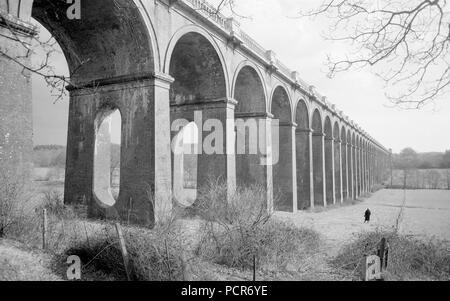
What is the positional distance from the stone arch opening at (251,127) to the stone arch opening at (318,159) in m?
10.3

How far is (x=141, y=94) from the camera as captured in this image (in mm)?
9797

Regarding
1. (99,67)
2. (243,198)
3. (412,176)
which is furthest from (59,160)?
(412,176)

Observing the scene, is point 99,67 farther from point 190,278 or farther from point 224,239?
point 190,278

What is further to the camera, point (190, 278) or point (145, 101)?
point (145, 101)

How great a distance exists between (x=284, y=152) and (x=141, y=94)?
39.9ft

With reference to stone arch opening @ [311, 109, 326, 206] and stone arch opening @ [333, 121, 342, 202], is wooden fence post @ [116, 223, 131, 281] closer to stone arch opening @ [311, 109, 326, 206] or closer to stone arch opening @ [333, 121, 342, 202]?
stone arch opening @ [311, 109, 326, 206]

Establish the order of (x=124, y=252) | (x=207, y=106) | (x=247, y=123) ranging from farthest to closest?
1. (x=247, y=123)
2. (x=207, y=106)
3. (x=124, y=252)

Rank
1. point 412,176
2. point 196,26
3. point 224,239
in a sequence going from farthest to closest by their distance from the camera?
1. point 412,176
2. point 196,26
3. point 224,239

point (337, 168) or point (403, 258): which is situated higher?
point (337, 168)

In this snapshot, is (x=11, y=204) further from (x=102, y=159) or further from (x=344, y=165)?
(x=344, y=165)

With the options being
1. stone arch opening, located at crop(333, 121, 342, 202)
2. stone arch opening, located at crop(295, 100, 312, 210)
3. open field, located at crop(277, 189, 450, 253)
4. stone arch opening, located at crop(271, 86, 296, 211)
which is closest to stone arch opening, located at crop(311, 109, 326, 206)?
open field, located at crop(277, 189, 450, 253)

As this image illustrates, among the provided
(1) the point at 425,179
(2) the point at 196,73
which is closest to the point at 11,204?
(2) the point at 196,73
